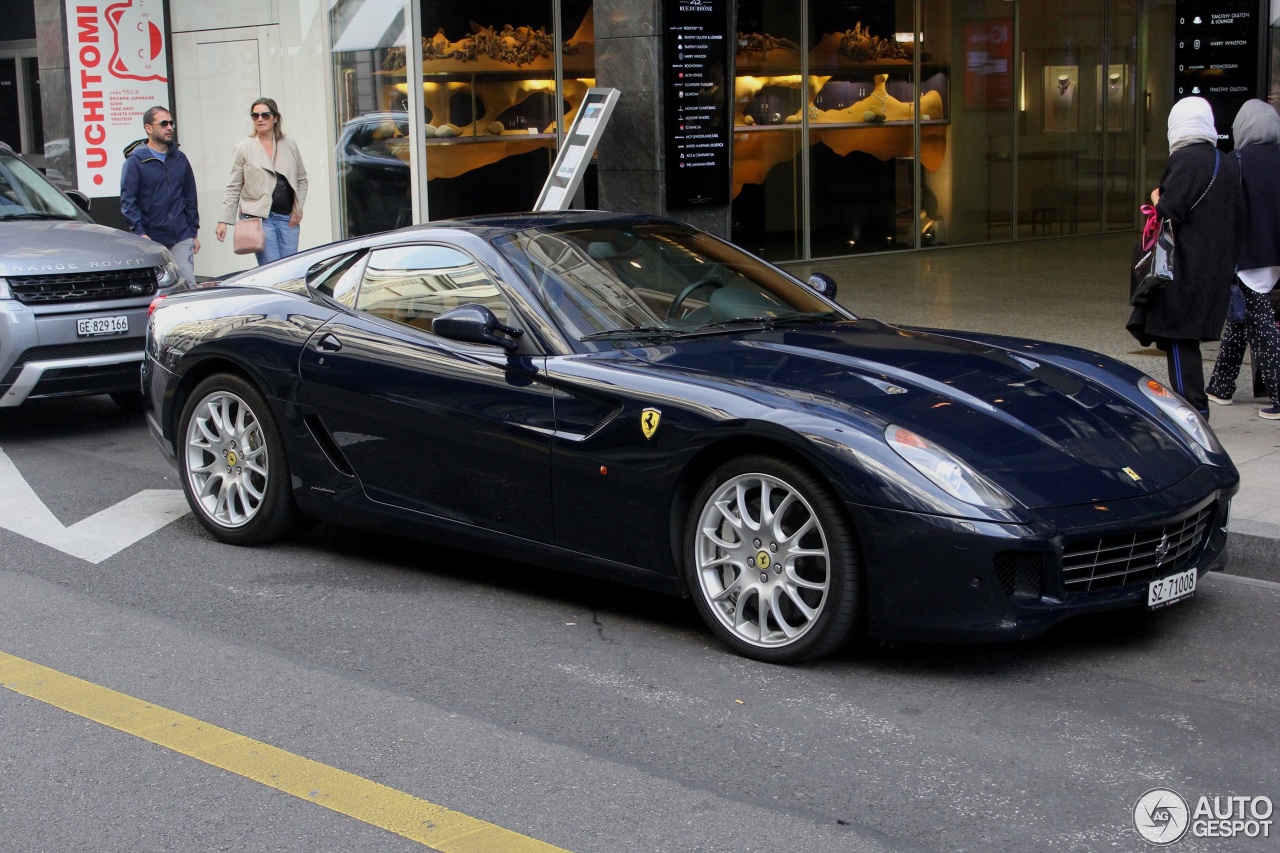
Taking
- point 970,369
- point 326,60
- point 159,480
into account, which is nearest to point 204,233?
point 326,60

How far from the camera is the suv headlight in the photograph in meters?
9.88

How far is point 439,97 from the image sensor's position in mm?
16453

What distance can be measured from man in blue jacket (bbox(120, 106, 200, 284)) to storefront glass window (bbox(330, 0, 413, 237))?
3141 millimetres

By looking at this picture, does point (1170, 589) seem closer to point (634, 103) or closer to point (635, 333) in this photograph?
point (635, 333)

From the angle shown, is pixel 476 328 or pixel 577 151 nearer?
pixel 476 328

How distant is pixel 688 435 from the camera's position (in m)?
5.13

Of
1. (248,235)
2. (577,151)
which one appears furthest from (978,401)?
(248,235)

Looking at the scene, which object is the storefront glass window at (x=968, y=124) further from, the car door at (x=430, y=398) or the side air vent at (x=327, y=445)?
the side air vent at (x=327, y=445)

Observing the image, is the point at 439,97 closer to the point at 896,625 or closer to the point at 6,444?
the point at 6,444

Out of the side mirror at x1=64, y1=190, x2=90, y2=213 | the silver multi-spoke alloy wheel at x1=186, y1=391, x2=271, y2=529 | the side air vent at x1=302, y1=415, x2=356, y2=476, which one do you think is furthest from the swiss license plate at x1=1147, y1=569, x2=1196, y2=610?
the side mirror at x1=64, y1=190, x2=90, y2=213

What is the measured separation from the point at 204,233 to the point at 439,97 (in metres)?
3.11

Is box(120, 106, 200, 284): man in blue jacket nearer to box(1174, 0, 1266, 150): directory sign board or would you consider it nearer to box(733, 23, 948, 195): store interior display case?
box(733, 23, 948, 195): store interior display case

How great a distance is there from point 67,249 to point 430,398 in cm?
469

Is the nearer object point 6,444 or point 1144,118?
point 6,444
